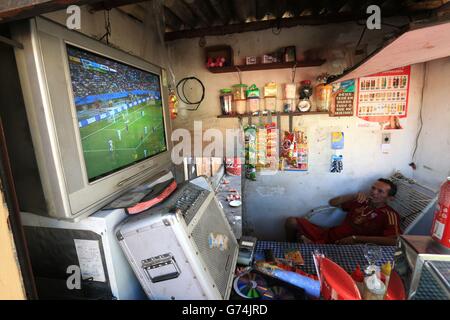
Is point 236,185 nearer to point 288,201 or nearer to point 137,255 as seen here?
point 288,201

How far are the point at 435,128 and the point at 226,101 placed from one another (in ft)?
6.84

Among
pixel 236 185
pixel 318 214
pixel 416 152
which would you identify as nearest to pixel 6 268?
pixel 236 185

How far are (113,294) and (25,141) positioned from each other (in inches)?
23.5

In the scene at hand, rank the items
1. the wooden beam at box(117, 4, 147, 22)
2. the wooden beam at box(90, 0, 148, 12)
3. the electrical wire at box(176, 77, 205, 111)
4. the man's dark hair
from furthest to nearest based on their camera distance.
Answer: the electrical wire at box(176, 77, 205, 111), the man's dark hair, the wooden beam at box(117, 4, 147, 22), the wooden beam at box(90, 0, 148, 12)

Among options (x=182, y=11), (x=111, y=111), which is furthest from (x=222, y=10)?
(x=111, y=111)

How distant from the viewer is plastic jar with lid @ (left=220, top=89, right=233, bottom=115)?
8.05 feet

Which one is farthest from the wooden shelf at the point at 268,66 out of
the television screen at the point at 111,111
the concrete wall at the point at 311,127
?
the television screen at the point at 111,111

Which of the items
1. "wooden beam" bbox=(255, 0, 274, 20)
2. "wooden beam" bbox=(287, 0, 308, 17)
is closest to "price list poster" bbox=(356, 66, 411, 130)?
"wooden beam" bbox=(287, 0, 308, 17)

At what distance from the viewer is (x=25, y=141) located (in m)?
0.68

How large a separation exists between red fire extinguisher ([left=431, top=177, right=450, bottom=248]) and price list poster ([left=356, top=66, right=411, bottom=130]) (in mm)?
1954

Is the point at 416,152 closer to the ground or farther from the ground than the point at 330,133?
closer to the ground

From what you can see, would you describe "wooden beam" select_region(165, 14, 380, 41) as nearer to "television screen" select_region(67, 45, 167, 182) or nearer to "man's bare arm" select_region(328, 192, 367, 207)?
"television screen" select_region(67, 45, 167, 182)

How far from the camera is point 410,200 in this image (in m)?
2.07

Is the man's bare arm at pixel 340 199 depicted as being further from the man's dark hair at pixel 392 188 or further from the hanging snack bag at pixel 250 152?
the hanging snack bag at pixel 250 152
